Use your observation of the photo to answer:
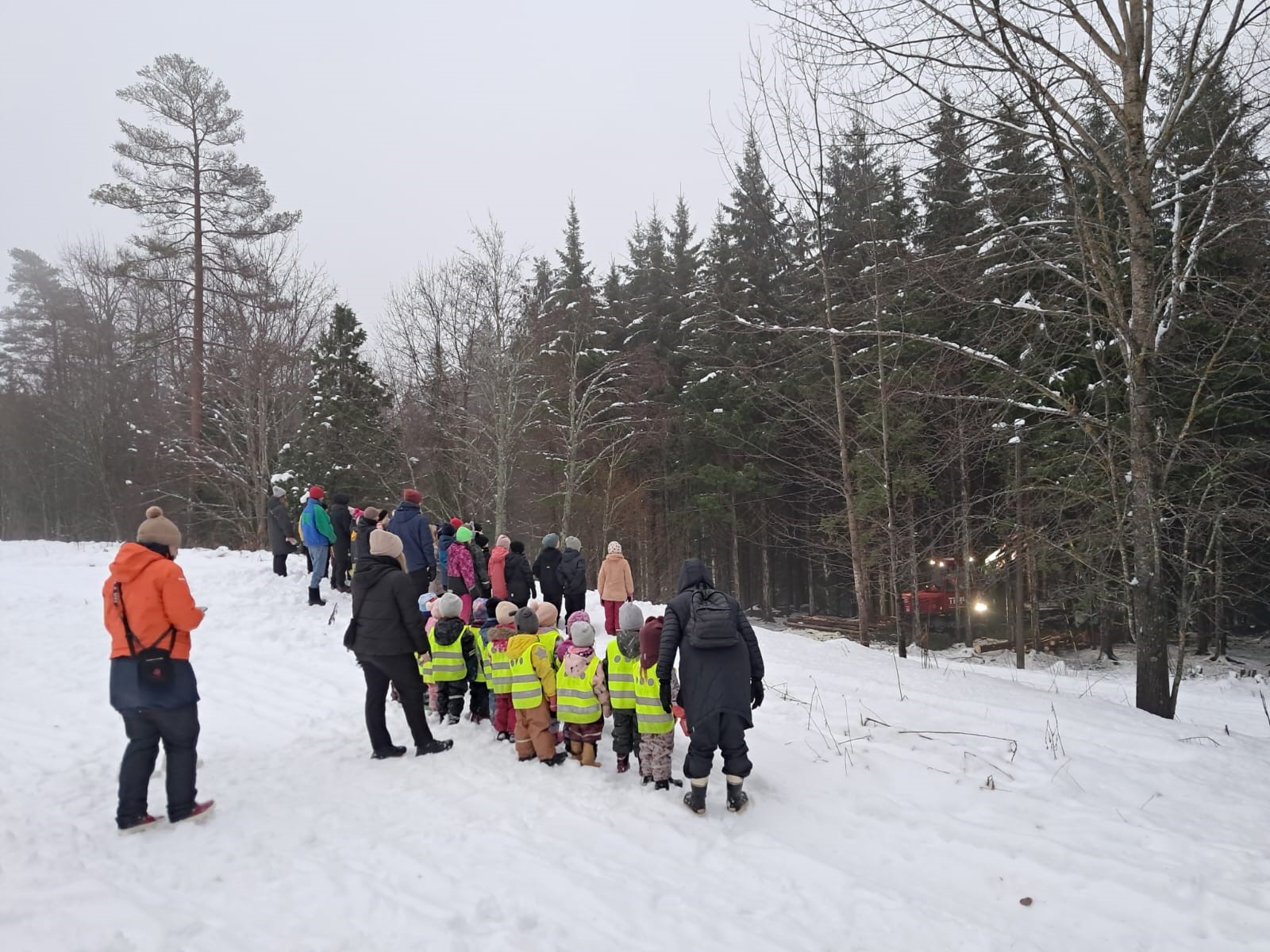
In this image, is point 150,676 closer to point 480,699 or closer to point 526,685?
point 526,685

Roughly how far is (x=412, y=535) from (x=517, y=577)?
1.92 m

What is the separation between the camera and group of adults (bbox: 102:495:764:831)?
4.39 m

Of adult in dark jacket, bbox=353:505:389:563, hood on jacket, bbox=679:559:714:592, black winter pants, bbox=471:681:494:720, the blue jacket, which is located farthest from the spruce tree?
hood on jacket, bbox=679:559:714:592

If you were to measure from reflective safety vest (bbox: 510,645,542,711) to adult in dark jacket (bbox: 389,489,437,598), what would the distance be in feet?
17.2

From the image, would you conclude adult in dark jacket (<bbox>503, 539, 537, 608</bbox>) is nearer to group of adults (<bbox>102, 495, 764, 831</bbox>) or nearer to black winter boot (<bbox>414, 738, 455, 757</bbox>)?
black winter boot (<bbox>414, 738, 455, 757</bbox>)

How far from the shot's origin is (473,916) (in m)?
3.52

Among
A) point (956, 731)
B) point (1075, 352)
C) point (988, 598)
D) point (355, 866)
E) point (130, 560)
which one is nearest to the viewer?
point (355, 866)

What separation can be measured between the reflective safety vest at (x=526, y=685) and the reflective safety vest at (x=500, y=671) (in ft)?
0.93

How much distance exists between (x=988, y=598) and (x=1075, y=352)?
18212 millimetres

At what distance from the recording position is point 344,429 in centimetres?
2289

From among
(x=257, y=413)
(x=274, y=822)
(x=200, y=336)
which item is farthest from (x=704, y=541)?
(x=274, y=822)

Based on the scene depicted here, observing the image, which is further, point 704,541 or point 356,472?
point 704,541

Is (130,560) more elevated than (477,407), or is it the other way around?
(477,407)

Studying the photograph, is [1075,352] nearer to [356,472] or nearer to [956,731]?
[956,731]
